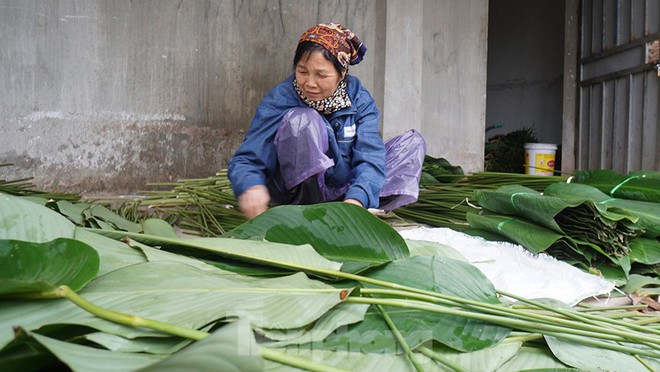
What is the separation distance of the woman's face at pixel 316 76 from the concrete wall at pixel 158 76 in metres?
1.04

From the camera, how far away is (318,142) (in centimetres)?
174

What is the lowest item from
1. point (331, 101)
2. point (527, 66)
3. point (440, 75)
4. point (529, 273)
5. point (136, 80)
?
point (529, 273)

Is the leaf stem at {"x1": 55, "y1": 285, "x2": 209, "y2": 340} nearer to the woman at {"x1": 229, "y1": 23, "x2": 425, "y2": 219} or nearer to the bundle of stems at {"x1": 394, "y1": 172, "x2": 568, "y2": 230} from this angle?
the woman at {"x1": 229, "y1": 23, "x2": 425, "y2": 219}

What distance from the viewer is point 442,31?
3129mm

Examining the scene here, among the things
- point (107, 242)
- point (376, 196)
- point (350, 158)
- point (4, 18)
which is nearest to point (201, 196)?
point (350, 158)

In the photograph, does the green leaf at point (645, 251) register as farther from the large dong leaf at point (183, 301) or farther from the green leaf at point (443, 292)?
the large dong leaf at point (183, 301)

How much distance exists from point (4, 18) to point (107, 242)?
208 centimetres

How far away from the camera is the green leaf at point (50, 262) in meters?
0.56

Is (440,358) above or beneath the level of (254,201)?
beneath

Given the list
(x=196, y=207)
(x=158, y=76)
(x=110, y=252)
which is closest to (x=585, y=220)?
(x=110, y=252)

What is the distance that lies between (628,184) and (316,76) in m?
1.05

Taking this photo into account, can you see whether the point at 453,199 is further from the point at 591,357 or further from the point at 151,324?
the point at 151,324

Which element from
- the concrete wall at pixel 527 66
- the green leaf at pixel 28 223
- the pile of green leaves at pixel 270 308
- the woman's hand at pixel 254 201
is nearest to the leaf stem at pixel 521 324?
the pile of green leaves at pixel 270 308

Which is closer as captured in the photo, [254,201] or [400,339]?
[400,339]
